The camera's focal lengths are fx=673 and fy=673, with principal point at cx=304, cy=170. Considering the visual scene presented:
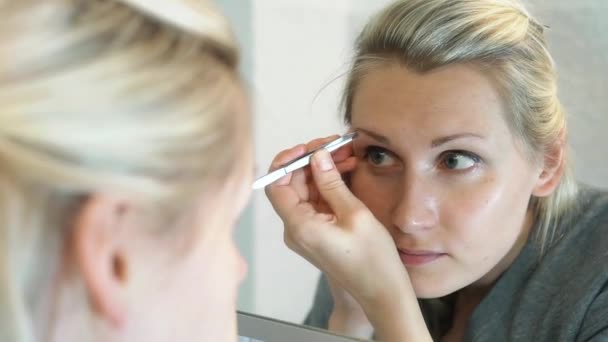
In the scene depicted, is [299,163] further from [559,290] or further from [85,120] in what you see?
[85,120]

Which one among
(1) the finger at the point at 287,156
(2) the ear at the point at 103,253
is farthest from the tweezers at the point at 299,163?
(2) the ear at the point at 103,253

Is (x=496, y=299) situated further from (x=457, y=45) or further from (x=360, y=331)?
(x=457, y=45)

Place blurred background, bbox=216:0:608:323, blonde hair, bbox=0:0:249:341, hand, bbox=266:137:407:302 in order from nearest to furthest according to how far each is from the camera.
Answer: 1. blonde hair, bbox=0:0:249:341
2. hand, bbox=266:137:407:302
3. blurred background, bbox=216:0:608:323

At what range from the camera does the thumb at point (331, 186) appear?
0.64m

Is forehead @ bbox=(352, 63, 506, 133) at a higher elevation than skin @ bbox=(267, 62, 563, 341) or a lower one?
higher

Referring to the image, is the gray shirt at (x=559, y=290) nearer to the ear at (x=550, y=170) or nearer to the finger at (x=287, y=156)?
the ear at (x=550, y=170)

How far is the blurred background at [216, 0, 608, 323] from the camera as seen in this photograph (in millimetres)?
845

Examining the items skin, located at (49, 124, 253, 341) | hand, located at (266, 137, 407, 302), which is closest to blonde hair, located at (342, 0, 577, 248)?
hand, located at (266, 137, 407, 302)

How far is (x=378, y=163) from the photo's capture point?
0.68 meters

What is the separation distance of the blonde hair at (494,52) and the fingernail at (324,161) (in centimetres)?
9

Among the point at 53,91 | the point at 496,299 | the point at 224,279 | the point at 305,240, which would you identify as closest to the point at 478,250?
the point at 496,299

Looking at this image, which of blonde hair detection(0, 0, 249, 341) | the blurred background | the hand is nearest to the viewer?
blonde hair detection(0, 0, 249, 341)

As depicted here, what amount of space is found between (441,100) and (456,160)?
0.20ft

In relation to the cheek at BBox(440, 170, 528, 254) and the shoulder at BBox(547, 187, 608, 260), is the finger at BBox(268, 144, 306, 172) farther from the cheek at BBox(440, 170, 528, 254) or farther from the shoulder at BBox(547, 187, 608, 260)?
the shoulder at BBox(547, 187, 608, 260)
